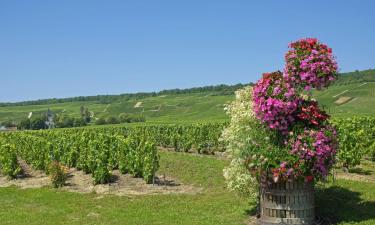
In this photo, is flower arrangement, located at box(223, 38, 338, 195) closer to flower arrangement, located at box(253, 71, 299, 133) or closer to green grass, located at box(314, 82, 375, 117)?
flower arrangement, located at box(253, 71, 299, 133)

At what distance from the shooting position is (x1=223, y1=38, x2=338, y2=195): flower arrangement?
397 inches

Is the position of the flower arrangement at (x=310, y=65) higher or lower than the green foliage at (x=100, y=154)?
higher

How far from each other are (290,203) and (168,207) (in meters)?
4.72

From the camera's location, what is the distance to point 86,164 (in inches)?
854

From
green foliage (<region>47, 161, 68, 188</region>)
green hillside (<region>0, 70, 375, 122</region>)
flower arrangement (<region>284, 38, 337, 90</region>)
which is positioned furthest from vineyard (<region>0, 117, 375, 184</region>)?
green hillside (<region>0, 70, 375, 122</region>)

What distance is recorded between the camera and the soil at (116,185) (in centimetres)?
Answer: 1702

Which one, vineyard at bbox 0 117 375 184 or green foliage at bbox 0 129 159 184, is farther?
green foliage at bbox 0 129 159 184

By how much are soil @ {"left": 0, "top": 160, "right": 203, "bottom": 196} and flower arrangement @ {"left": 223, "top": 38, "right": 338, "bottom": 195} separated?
254 inches

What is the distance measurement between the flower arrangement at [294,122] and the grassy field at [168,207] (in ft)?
6.64

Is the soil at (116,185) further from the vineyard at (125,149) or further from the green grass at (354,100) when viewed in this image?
the green grass at (354,100)

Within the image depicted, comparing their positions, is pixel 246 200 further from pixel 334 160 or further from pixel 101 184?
pixel 101 184

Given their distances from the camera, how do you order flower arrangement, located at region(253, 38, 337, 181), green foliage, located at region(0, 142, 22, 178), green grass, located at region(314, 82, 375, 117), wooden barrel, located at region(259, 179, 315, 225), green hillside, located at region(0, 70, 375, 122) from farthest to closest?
green hillside, located at region(0, 70, 375, 122) → green grass, located at region(314, 82, 375, 117) → green foliage, located at region(0, 142, 22, 178) → wooden barrel, located at region(259, 179, 315, 225) → flower arrangement, located at region(253, 38, 337, 181)

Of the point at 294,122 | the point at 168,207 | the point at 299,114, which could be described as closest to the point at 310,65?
the point at 299,114

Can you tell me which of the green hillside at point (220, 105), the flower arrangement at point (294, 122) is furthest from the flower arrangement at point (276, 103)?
the green hillside at point (220, 105)
